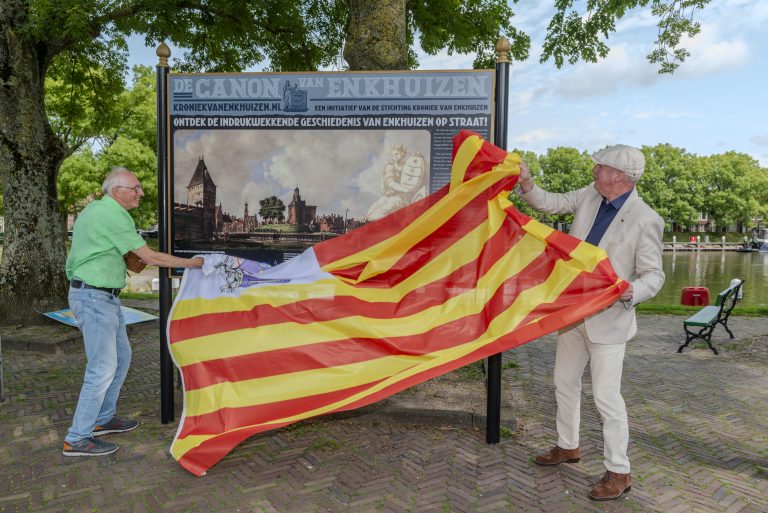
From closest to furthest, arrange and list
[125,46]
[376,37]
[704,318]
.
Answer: [376,37], [704,318], [125,46]

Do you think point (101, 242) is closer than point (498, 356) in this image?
Yes

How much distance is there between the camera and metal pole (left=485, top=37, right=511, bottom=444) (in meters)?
4.83

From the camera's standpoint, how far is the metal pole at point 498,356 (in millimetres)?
4832

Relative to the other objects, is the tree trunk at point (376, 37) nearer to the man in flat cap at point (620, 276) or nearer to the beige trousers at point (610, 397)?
the man in flat cap at point (620, 276)

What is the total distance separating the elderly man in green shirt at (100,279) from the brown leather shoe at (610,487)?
346cm

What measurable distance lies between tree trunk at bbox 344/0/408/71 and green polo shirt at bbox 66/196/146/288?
10.6 ft

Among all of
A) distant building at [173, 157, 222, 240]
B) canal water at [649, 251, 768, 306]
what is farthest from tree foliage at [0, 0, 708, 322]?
canal water at [649, 251, 768, 306]

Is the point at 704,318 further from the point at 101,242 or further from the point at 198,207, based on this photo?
the point at 101,242

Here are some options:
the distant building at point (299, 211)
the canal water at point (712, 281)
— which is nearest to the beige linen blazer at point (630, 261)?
the distant building at point (299, 211)

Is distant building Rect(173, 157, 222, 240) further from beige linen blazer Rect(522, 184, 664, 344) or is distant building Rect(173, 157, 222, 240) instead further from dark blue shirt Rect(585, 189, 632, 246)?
beige linen blazer Rect(522, 184, 664, 344)

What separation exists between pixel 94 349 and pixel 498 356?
3.34 meters

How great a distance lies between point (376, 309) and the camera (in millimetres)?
4418

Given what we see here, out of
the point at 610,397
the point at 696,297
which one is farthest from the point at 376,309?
the point at 696,297

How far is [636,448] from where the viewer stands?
4.82 m
